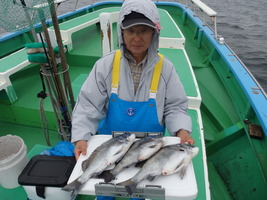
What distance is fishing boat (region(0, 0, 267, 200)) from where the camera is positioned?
227 cm

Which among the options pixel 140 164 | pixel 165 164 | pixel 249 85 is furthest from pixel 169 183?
pixel 249 85

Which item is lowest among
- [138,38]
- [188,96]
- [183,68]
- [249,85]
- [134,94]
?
[249,85]

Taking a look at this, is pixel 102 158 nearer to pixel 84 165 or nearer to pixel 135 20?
pixel 84 165

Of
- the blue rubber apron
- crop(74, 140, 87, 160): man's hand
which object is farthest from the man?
crop(74, 140, 87, 160): man's hand

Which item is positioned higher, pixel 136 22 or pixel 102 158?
pixel 136 22

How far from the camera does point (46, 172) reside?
5.98 ft

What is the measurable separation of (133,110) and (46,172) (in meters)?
1.00

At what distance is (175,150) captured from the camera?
160 cm

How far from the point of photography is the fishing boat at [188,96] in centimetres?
227

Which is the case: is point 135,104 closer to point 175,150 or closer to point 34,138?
point 175,150

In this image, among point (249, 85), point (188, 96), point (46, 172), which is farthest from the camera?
point (249, 85)

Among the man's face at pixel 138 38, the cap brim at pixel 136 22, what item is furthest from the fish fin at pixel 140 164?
the cap brim at pixel 136 22

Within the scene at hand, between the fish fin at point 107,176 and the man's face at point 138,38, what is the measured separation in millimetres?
1123

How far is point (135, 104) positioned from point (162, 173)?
29.5 inches
